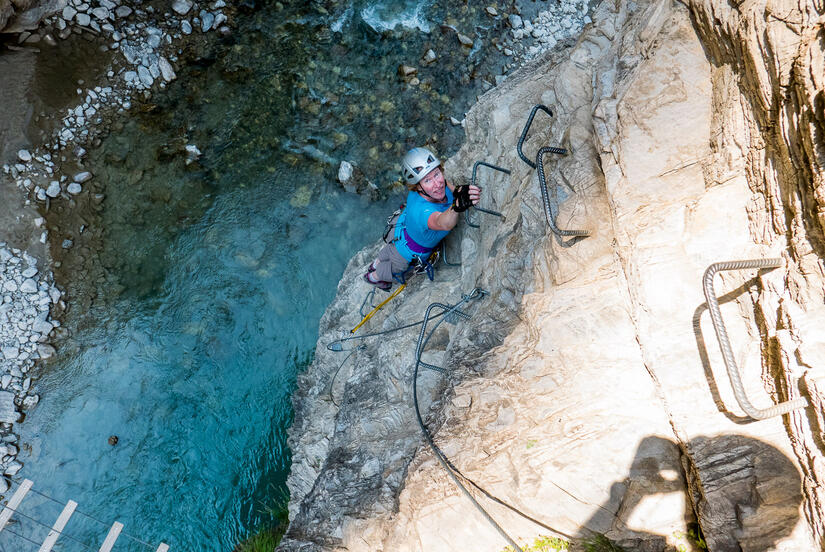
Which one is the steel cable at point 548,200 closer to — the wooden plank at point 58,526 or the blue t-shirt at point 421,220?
the blue t-shirt at point 421,220

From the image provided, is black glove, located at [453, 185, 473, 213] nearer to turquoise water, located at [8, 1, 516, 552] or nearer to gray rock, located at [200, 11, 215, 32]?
turquoise water, located at [8, 1, 516, 552]

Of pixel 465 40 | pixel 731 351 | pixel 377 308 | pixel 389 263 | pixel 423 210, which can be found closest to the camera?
pixel 731 351

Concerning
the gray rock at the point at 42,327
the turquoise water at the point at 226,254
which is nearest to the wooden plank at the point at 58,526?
the turquoise water at the point at 226,254

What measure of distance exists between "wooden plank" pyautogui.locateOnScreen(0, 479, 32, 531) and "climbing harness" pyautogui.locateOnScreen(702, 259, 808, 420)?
9.02 meters

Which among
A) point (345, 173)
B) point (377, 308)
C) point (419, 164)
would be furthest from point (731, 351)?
point (345, 173)

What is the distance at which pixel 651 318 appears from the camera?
324 cm

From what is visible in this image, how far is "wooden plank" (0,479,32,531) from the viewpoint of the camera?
700 centimetres

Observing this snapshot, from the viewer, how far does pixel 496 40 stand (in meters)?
8.71

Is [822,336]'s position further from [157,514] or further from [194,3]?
[194,3]

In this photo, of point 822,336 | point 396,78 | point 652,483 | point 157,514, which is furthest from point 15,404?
point 822,336

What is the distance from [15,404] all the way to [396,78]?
801cm

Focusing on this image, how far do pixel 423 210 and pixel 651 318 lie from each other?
9.45 ft

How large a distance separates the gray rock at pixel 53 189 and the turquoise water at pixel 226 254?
0.59m

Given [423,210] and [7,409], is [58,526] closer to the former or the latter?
[7,409]
